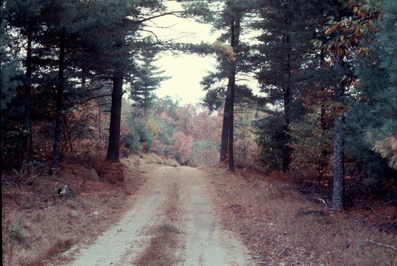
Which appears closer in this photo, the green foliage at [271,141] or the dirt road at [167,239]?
the dirt road at [167,239]

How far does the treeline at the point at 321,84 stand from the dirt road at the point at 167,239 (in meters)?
4.24

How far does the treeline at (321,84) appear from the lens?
7652 millimetres

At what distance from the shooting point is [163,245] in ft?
28.6

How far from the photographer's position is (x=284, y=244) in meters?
8.80

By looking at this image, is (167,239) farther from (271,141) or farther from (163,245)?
(271,141)

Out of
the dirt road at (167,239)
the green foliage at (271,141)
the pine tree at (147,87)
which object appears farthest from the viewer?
the pine tree at (147,87)

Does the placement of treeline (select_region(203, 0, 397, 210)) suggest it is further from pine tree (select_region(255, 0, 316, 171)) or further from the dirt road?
the dirt road

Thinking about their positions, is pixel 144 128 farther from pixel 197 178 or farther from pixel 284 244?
pixel 284 244

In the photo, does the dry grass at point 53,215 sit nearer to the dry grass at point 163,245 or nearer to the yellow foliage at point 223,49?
the dry grass at point 163,245

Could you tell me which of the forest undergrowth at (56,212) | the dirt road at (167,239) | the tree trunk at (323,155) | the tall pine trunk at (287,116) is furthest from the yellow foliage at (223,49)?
the forest undergrowth at (56,212)

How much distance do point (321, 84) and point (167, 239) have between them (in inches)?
307

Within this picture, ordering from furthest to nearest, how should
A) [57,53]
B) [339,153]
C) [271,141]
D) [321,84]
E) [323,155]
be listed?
[271,141] < [323,155] < [57,53] < [321,84] < [339,153]

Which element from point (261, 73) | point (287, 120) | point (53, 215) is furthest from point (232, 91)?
point (53, 215)

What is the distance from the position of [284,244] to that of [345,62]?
7110mm
